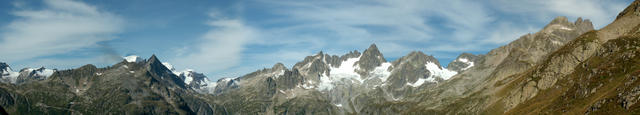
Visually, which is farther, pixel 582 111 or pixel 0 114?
pixel 582 111

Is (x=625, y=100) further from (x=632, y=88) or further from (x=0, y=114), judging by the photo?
(x=0, y=114)

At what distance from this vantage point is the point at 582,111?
198625 millimetres

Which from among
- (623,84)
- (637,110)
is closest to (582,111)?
(623,84)

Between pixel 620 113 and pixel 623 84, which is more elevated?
pixel 623 84

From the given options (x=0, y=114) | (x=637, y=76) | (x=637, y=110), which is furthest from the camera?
(x=637, y=76)

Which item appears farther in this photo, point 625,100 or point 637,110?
point 625,100

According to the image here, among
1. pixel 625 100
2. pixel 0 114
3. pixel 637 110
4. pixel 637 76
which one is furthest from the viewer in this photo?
pixel 637 76

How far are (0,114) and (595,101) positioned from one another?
690ft

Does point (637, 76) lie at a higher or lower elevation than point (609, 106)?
higher

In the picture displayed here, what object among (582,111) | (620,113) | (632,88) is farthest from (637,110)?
(582,111)

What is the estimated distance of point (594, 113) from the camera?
186 metres

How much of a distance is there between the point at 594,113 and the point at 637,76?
86.1 ft

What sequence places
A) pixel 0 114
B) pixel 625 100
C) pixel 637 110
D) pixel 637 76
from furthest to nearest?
pixel 637 76 < pixel 625 100 < pixel 637 110 < pixel 0 114

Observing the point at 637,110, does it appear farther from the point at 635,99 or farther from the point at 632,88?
the point at 632,88
